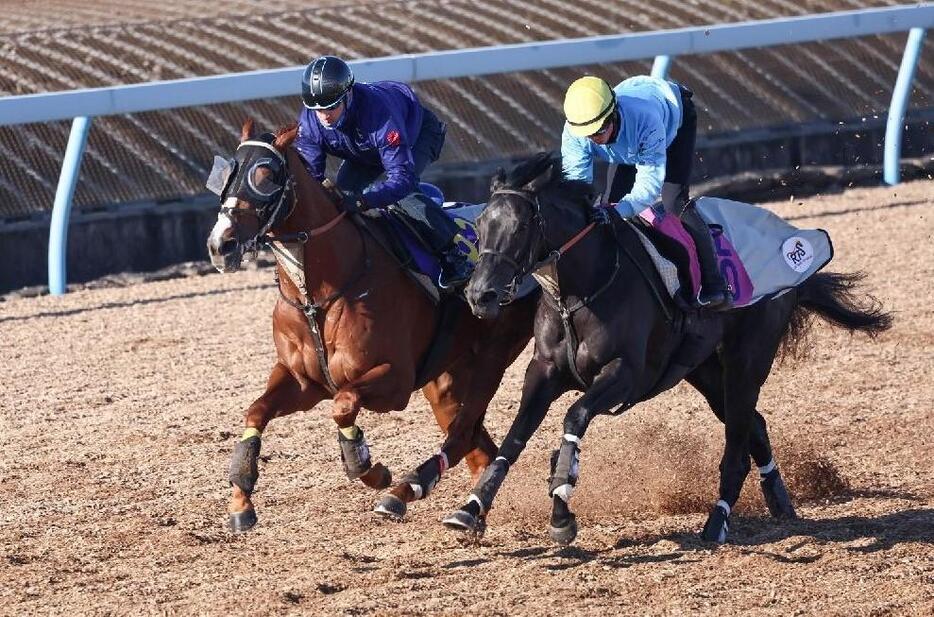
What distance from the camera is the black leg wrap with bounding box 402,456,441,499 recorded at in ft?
18.5

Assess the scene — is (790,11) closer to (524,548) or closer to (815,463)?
(815,463)

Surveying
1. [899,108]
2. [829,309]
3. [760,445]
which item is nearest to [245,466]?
[760,445]

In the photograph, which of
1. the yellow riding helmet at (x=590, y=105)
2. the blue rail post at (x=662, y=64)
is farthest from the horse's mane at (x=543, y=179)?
the blue rail post at (x=662, y=64)

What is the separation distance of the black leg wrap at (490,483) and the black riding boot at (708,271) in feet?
3.56

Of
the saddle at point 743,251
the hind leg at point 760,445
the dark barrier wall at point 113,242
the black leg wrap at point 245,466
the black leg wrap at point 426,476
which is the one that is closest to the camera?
the black leg wrap at point 245,466

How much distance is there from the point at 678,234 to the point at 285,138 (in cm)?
160

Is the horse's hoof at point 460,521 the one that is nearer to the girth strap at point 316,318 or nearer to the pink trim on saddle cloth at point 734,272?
the girth strap at point 316,318

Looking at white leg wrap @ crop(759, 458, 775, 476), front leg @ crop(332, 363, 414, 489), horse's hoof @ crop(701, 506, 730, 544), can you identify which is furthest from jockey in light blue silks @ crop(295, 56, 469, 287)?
white leg wrap @ crop(759, 458, 775, 476)

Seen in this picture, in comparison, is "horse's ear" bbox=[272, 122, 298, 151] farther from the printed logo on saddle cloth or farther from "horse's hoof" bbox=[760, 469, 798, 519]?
"horse's hoof" bbox=[760, 469, 798, 519]

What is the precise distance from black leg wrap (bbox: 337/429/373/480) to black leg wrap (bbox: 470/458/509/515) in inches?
19.3

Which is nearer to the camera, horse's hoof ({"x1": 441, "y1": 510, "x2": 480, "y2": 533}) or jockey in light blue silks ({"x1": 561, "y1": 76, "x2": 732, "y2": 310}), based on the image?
horse's hoof ({"x1": 441, "y1": 510, "x2": 480, "y2": 533})

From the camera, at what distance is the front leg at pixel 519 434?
17.8 ft

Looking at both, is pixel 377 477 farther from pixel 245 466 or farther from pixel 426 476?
pixel 245 466

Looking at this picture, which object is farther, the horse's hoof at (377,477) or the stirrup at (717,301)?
the stirrup at (717,301)
